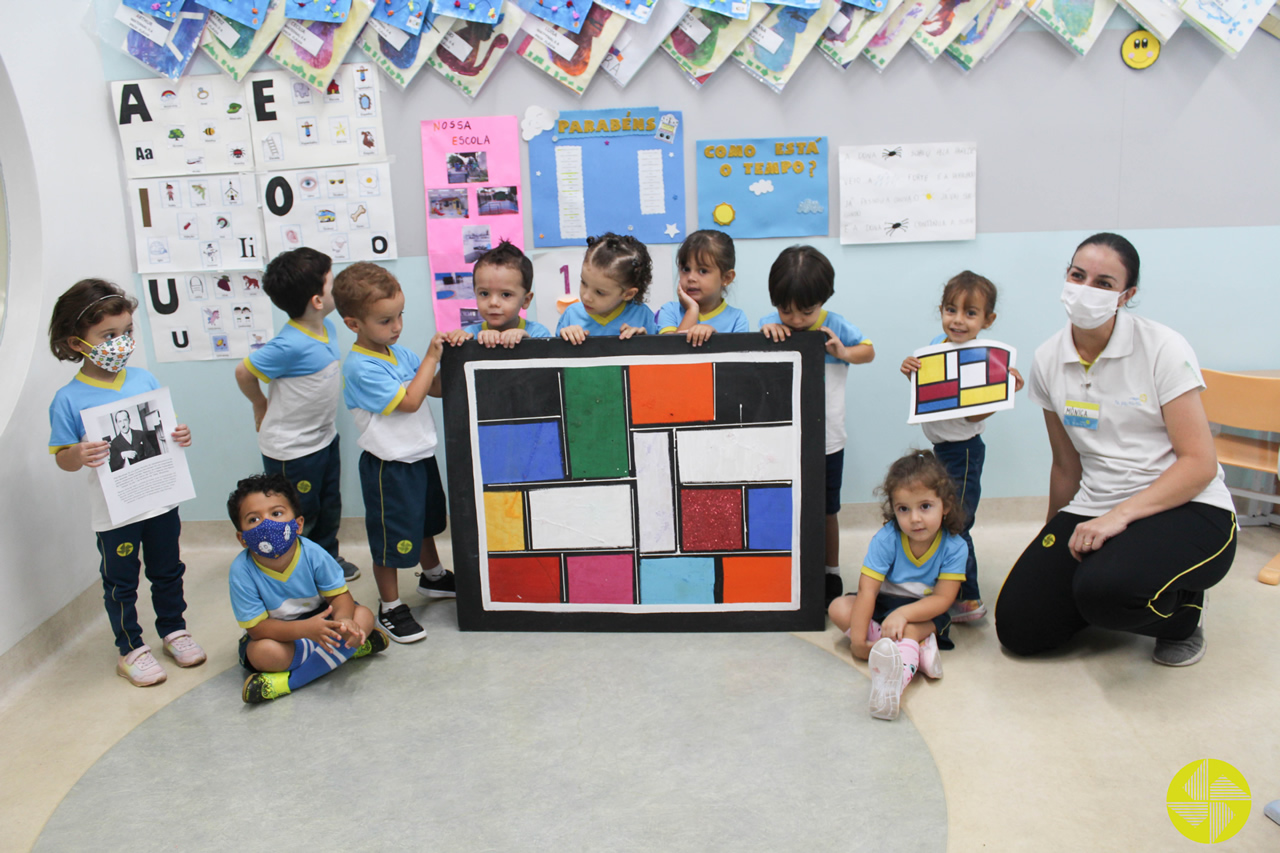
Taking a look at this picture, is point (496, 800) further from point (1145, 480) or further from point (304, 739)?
point (1145, 480)

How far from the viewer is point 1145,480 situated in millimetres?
2131

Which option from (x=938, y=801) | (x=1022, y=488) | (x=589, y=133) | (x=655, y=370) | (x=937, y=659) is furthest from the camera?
(x=1022, y=488)

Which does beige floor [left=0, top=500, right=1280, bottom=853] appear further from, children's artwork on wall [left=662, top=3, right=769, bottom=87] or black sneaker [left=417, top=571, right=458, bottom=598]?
children's artwork on wall [left=662, top=3, right=769, bottom=87]

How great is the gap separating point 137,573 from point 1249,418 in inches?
129

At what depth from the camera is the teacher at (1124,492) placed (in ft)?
6.67

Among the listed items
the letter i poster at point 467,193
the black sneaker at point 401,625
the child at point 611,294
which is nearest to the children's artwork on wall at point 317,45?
the letter i poster at point 467,193

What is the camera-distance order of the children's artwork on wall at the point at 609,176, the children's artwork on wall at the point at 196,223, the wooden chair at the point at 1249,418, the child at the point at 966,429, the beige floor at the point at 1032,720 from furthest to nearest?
the children's artwork on wall at the point at 196,223, the children's artwork on wall at the point at 609,176, the wooden chair at the point at 1249,418, the child at the point at 966,429, the beige floor at the point at 1032,720

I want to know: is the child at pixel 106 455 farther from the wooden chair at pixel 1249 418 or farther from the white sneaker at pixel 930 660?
the wooden chair at pixel 1249 418

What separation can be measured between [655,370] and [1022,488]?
161 centimetres

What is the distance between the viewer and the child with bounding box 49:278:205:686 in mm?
2098

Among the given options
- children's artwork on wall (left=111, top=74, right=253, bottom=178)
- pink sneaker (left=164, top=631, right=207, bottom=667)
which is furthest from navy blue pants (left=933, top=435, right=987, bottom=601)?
children's artwork on wall (left=111, top=74, right=253, bottom=178)

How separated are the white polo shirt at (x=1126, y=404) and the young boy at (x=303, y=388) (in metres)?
2.08

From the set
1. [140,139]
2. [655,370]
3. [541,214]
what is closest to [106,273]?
[140,139]

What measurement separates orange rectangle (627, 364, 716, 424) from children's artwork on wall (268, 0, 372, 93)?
147 cm
